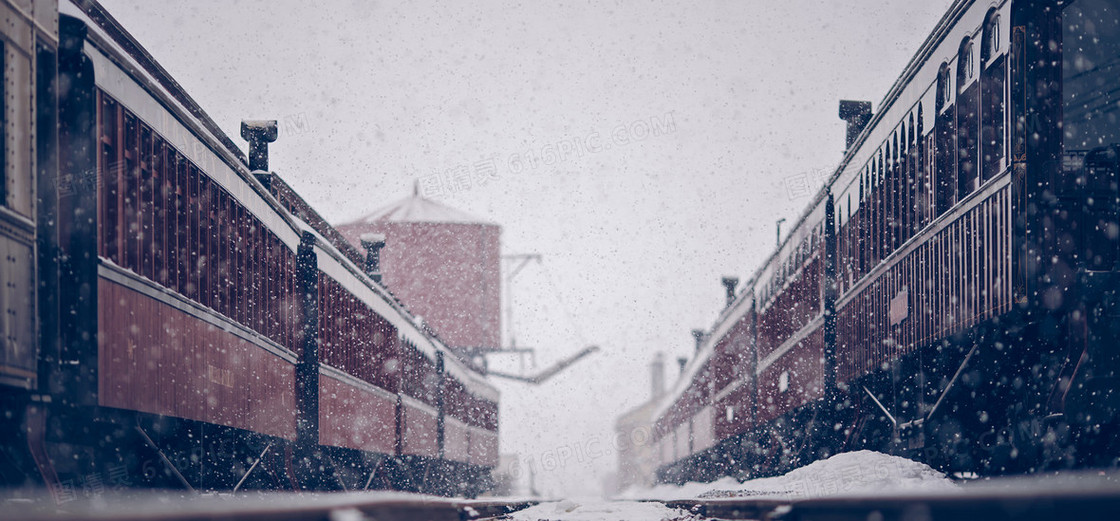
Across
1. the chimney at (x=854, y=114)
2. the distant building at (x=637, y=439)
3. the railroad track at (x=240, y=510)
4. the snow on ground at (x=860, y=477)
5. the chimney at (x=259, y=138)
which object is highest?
the chimney at (x=854, y=114)

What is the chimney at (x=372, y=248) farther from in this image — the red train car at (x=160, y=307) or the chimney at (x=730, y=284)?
the chimney at (x=730, y=284)

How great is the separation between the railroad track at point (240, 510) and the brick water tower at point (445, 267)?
2442 centimetres

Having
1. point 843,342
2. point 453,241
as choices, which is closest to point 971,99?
point 843,342

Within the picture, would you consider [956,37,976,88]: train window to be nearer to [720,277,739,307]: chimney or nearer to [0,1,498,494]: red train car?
[0,1,498,494]: red train car

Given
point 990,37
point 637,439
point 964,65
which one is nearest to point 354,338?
point 964,65

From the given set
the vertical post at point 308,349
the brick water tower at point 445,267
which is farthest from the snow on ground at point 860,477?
the brick water tower at point 445,267

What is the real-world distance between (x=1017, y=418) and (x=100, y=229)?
6629 millimetres

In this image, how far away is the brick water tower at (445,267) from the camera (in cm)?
3195

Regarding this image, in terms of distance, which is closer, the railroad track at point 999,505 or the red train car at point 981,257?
the railroad track at point 999,505

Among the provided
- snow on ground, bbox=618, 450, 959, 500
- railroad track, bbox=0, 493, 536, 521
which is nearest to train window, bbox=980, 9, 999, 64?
snow on ground, bbox=618, 450, 959, 500

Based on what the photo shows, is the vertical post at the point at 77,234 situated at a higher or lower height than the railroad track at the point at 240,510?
higher

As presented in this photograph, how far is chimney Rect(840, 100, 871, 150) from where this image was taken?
1484 cm

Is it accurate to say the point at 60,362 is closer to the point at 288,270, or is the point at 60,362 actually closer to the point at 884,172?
the point at 288,270

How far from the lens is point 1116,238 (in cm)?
681
